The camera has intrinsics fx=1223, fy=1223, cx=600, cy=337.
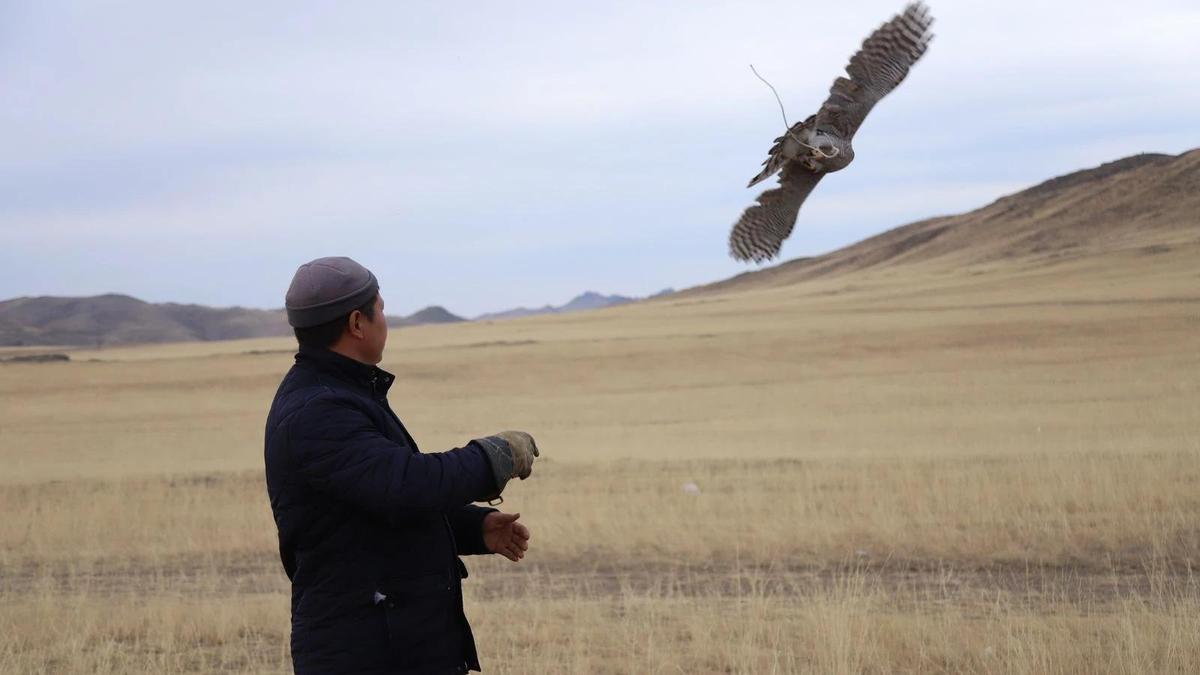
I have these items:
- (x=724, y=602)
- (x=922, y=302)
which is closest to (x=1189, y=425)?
(x=724, y=602)

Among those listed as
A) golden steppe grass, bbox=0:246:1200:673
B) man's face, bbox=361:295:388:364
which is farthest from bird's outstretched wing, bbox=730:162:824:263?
golden steppe grass, bbox=0:246:1200:673

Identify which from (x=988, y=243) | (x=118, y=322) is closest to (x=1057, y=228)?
(x=988, y=243)

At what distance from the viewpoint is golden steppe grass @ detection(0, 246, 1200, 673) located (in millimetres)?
6094

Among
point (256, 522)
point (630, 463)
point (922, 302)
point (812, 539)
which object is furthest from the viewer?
point (922, 302)

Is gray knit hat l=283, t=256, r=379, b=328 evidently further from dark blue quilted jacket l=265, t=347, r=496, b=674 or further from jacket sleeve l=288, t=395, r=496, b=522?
jacket sleeve l=288, t=395, r=496, b=522

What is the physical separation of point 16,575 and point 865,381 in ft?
63.1

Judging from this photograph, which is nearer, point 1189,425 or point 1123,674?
point 1123,674

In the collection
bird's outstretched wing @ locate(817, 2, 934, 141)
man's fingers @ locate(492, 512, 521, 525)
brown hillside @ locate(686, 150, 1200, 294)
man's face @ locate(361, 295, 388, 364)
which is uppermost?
brown hillside @ locate(686, 150, 1200, 294)

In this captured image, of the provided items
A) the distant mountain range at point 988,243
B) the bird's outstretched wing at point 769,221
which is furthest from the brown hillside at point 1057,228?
the bird's outstretched wing at point 769,221

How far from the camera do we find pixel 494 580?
884 cm

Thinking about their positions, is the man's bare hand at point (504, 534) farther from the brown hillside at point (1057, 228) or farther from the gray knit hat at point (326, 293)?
the brown hillside at point (1057, 228)

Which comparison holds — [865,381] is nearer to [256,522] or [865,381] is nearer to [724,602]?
[256,522]

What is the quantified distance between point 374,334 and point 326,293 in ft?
0.56

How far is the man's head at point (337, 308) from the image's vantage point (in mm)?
3080
